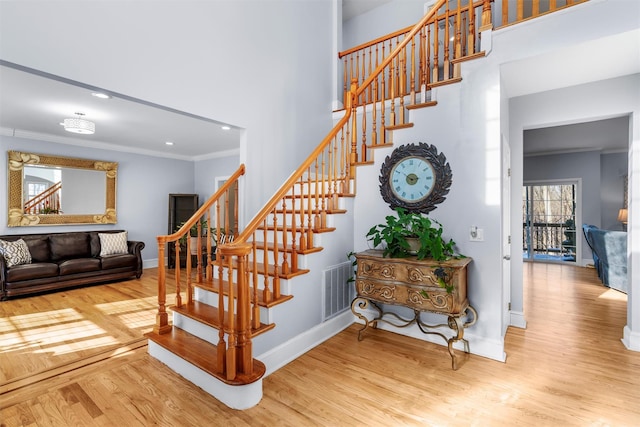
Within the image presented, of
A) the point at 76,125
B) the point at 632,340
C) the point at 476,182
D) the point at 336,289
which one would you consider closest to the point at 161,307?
the point at 336,289

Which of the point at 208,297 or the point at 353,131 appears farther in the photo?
the point at 353,131

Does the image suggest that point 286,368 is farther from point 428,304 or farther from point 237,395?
point 428,304

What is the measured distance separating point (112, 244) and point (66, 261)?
2.54 ft

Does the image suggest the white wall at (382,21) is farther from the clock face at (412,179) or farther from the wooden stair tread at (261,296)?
the wooden stair tread at (261,296)

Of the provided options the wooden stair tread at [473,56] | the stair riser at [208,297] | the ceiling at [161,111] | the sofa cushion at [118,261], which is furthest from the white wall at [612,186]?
the sofa cushion at [118,261]

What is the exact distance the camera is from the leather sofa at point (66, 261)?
4.37 m

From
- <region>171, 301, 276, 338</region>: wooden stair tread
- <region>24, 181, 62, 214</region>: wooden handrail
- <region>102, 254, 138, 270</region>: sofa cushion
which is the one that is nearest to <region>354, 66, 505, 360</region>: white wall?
<region>171, 301, 276, 338</region>: wooden stair tread

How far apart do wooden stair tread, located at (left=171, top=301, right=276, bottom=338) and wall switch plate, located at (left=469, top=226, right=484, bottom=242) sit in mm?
1912

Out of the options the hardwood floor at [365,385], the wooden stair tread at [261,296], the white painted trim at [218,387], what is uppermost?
the wooden stair tread at [261,296]

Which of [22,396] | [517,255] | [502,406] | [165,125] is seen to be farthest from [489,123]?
[165,125]

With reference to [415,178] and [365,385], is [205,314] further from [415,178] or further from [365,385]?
[415,178]

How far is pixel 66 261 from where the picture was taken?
4.93 meters

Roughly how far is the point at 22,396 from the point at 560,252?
948 cm

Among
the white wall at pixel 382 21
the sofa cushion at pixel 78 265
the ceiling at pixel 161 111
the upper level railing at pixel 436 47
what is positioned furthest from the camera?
the sofa cushion at pixel 78 265
